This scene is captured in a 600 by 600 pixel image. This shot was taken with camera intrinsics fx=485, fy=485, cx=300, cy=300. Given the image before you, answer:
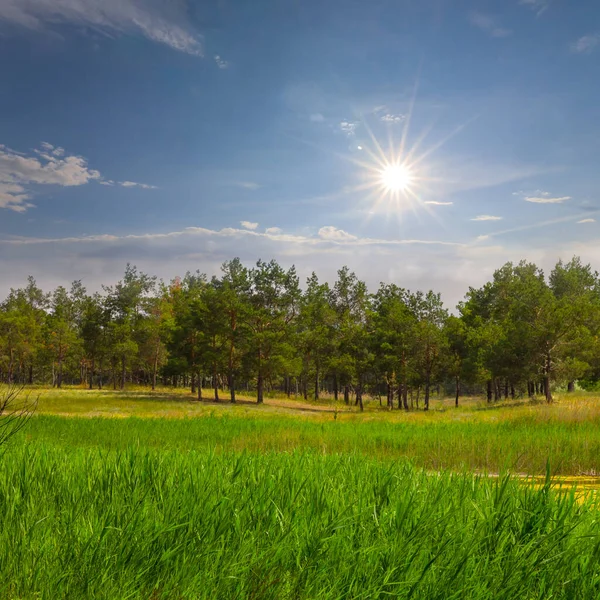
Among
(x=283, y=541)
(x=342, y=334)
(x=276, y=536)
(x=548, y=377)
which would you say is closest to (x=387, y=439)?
(x=276, y=536)

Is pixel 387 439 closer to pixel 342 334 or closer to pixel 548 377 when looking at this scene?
pixel 548 377

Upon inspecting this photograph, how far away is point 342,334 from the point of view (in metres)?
61.8

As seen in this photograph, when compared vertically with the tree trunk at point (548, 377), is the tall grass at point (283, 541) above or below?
above

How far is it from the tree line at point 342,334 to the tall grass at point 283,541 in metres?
42.2

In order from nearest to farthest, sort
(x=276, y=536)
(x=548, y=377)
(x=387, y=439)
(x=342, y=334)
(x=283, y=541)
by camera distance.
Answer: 1. (x=283, y=541)
2. (x=276, y=536)
3. (x=387, y=439)
4. (x=548, y=377)
5. (x=342, y=334)

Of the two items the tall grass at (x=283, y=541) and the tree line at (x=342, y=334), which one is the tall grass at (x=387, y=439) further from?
the tree line at (x=342, y=334)

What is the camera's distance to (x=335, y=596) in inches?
92.5

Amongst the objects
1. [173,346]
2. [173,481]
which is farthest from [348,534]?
[173,346]

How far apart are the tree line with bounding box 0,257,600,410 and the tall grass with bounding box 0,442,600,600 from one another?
4222 centimetres

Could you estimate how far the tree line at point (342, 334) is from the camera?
145 ft

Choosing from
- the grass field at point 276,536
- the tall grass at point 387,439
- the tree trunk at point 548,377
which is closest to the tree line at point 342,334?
the tree trunk at point 548,377

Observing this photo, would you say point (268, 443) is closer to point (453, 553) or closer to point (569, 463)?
point (569, 463)

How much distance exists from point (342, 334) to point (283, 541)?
59.5m

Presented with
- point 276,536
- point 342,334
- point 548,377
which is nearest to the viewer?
point 276,536
